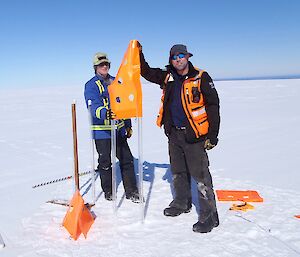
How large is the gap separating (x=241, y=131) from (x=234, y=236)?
725 cm

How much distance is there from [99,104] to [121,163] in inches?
38.4

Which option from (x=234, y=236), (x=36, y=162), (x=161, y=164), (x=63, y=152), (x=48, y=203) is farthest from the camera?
(x=63, y=152)

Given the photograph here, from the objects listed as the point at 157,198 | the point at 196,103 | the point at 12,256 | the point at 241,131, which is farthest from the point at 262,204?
the point at 241,131

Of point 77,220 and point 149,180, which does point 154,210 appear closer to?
point 77,220

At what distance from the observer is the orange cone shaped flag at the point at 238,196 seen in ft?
14.8

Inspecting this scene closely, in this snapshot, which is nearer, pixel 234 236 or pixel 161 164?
pixel 234 236

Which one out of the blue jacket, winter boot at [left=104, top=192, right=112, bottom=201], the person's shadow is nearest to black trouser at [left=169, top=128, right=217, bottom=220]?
the person's shadow

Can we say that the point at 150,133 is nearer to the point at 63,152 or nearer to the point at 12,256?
the point at 63,152

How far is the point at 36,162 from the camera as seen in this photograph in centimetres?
699

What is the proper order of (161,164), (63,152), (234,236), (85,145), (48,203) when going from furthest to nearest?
(85,145)
(63,152)
(161,164)
(48,203)
(234,236)

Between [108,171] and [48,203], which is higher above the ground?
[108,171]

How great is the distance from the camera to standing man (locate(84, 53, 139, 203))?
162 inches

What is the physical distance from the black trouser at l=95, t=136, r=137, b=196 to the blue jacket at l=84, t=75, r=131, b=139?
0.14 m

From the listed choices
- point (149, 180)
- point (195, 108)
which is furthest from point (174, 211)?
point (149, 180)
